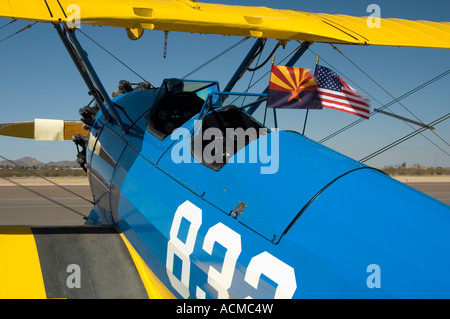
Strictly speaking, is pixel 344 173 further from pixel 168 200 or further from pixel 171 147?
pixel 171 147

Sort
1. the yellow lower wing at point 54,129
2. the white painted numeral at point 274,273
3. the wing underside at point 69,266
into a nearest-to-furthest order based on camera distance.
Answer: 1. the white painted numeral at point 274,273
2. the wing underside at point 69,266
3. the yellow lower wing at point 54,129

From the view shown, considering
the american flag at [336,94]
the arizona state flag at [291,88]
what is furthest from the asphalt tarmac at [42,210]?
the american flag at [336,94]

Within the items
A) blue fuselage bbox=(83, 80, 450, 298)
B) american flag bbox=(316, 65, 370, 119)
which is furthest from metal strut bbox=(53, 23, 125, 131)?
american flag bbox=(316, 65, 370, 119)

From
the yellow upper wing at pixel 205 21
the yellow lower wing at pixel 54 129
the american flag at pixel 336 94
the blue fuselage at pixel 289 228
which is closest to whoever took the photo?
the blue fuselage at pixel 289 228

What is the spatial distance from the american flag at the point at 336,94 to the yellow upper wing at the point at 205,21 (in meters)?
0.63

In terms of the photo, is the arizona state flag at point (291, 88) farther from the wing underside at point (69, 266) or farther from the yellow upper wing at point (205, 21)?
the wing underside at point (69, 266)

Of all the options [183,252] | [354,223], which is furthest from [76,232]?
[354,223]

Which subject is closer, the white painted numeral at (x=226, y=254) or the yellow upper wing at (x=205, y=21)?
the white painted numeral at (x=226, y=254)

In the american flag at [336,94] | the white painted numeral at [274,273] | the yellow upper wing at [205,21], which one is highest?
the yellow upper wing at [205,21]

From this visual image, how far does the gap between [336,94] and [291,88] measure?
60 centimetres

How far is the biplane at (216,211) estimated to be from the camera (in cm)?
238

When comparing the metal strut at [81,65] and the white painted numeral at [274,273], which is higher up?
the metal strut at [81,65]

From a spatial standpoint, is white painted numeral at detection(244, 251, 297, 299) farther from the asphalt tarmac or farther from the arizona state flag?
the asphalt tarmac

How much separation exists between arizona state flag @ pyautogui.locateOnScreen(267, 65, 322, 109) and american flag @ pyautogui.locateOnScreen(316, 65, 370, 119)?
10 centimetres
